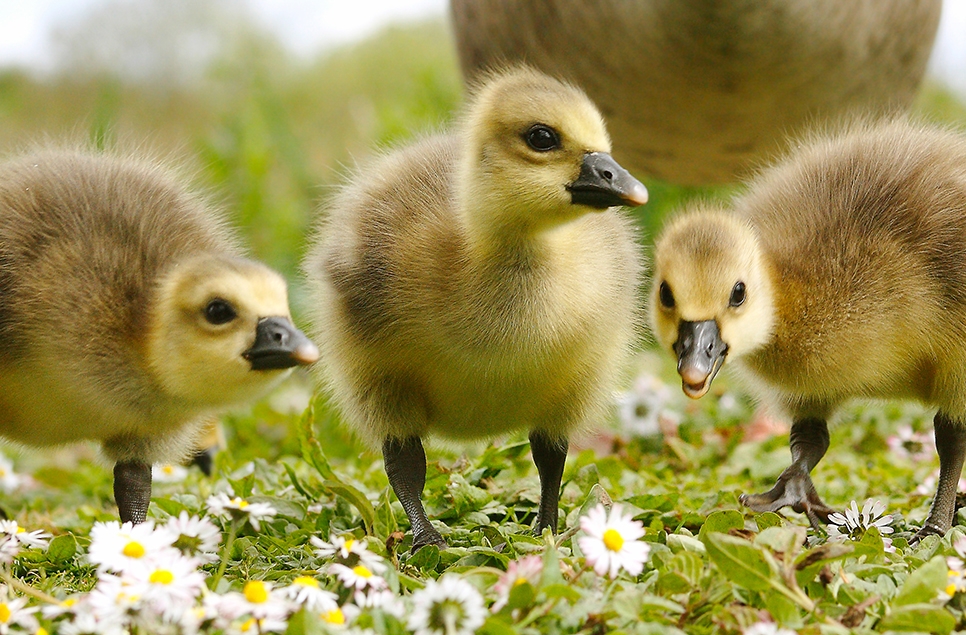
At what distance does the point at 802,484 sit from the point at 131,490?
1.62 meters

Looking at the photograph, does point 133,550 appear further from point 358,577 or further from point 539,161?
point 539,161

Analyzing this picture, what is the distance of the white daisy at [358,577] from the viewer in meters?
1.97

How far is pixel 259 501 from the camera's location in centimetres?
283

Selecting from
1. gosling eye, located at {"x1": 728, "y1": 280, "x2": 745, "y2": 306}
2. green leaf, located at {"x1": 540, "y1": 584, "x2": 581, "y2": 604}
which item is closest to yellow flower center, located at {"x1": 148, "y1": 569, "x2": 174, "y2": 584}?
green leaf, located at {"x1": 540, "y1": 584, "x2": 581, "y2": 604}

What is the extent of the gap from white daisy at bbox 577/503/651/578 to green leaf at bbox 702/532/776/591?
132mm

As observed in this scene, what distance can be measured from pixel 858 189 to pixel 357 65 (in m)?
11.0

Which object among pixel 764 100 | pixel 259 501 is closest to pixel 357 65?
pixel 764 100

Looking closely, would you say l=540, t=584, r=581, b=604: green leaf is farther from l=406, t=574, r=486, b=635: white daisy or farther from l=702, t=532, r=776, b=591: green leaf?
l=702, t=532, r=776, b=591: green leaf

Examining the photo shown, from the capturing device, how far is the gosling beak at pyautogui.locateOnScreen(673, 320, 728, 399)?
2217 millimetres

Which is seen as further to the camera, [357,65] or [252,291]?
[357,65]

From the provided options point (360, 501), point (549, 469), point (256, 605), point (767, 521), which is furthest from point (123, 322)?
point (767, 521)

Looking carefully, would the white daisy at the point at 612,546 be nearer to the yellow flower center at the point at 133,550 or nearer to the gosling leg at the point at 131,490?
the yellow flower center at the point at 133,550

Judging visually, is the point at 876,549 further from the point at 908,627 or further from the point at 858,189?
the point at 858,189

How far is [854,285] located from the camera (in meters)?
2.54
